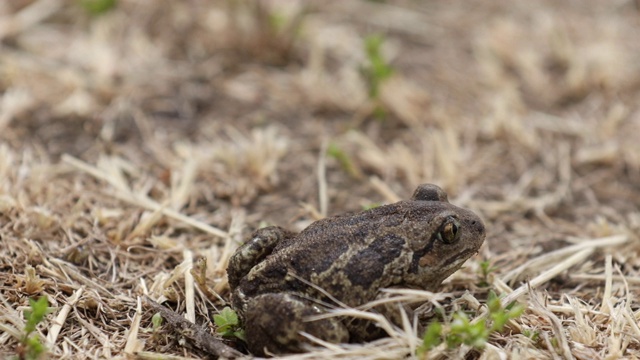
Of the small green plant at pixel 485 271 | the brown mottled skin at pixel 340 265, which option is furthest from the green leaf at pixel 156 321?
the small green plant at pixel 485 271

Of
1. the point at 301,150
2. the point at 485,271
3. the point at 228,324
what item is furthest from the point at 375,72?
the point at 228,324

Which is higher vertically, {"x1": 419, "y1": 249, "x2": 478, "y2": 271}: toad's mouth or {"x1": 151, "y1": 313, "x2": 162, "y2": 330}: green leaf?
{"x1": 419, "y1": 249, "x2": 478, "y2": 271}: toad's mouth

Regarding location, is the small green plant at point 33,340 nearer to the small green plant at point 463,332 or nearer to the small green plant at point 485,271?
the small green plant at point 463,332

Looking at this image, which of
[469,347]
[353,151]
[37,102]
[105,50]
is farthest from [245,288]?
[105,50]

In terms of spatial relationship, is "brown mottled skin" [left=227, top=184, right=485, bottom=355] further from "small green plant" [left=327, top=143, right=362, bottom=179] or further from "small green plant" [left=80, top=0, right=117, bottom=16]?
"small green plant" [left=80, top=0, right=117, bottom=16]

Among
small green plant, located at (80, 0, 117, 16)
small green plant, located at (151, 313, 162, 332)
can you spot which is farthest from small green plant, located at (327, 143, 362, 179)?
small green plant, located at (80, 0, 117, 16)
